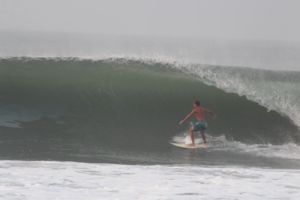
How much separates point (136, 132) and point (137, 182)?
559 centimetres

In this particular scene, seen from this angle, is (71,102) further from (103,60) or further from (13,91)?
(103,60)

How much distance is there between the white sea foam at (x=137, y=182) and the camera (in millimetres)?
7531

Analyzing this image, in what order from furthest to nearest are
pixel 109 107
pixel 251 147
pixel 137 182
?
pixel 109 107, pixel 251 147, pixel 137 182

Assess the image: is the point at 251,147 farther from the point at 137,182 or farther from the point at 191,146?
the point at 137,182

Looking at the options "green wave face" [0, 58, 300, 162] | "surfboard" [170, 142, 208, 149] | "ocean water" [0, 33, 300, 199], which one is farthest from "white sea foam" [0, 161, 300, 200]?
"surfboard" [170, 142, 208, 149]

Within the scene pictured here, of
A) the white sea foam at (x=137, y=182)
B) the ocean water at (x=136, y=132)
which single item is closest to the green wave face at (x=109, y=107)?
the ocean water at (x=136, y=132)

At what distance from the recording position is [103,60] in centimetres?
1919

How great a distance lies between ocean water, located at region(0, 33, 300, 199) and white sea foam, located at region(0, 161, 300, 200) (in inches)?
0.6

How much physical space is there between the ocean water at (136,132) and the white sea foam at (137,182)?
14 mm

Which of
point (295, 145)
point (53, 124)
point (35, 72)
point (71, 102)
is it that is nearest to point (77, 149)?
point (53, 124)

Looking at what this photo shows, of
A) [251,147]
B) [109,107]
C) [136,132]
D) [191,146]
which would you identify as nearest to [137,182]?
[191,146]

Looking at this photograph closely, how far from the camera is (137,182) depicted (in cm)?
830

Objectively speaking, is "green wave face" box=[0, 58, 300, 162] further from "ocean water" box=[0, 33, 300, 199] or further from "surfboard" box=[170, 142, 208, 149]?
"surfboard" box=[170, 142, 208, 149]

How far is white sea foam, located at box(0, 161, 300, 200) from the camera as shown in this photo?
753cm
